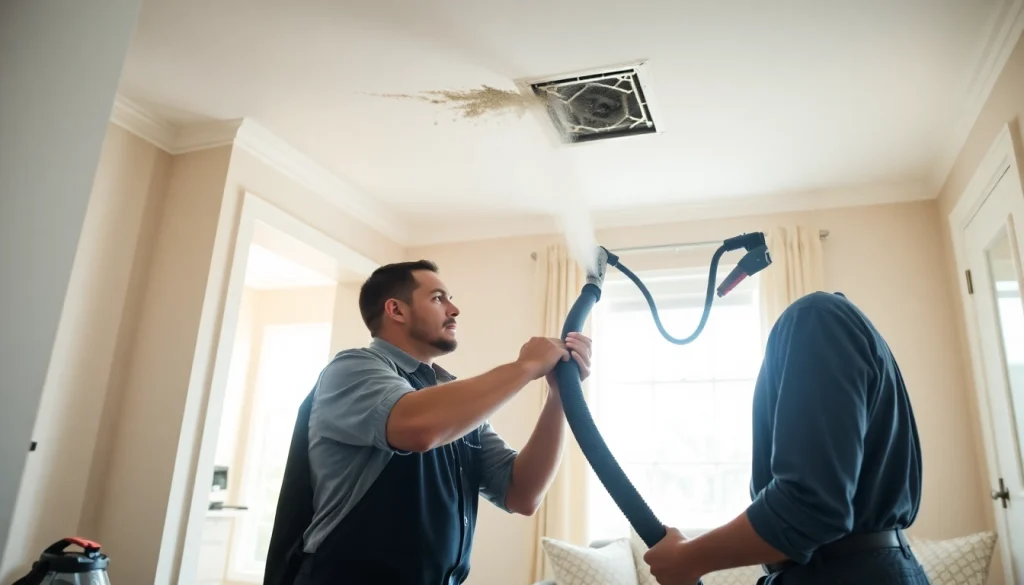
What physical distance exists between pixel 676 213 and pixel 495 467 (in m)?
2.71

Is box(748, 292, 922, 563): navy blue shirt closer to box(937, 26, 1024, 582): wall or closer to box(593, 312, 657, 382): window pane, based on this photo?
box(937, 26, 1024, 582): wall

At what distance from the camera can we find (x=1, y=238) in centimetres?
58

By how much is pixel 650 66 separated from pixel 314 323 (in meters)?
4.12

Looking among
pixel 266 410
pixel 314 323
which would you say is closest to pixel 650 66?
pixel 314 323

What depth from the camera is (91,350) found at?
2.97m

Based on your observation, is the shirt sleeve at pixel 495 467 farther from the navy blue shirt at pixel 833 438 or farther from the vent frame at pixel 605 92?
the vent frame at pixel 605 92

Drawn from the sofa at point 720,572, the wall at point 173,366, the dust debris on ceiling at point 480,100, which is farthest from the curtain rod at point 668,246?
the wall at point 173,366

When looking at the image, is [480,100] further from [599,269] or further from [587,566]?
[587,566]

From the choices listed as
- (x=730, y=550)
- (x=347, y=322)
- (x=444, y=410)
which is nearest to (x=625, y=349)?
(x=347, y=322)

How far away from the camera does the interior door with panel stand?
2.57 meters

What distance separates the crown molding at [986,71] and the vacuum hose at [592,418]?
1513mm

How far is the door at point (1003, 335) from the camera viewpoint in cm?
258

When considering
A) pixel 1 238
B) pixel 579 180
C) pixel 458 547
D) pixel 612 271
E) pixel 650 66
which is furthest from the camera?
pixel 612 271

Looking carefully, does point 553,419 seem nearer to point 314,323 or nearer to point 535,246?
point 535,246
